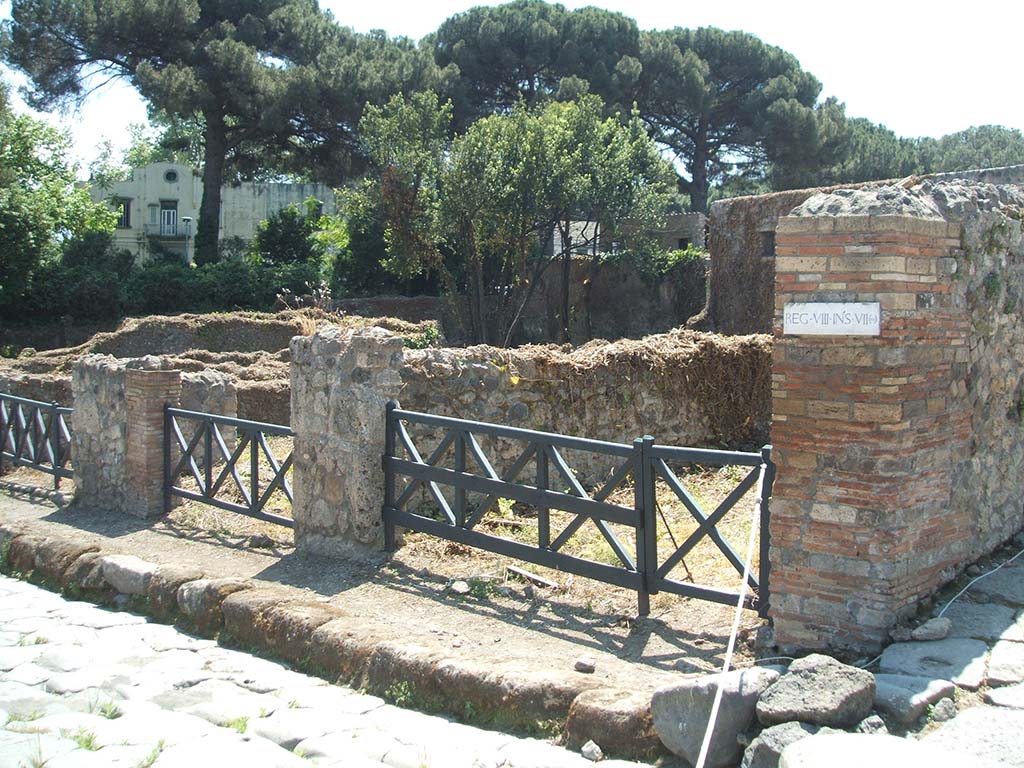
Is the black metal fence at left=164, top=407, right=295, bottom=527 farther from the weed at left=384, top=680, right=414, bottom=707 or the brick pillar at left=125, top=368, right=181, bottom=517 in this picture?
the weed at left=384, top=680, right=414, bottom=707

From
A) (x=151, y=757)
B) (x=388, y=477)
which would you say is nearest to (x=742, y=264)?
(x=388, y=477)

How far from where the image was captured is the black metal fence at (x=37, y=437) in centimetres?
1057

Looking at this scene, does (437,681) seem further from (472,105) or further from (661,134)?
(661,134)

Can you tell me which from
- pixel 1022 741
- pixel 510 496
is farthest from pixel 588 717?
pixel 510 496

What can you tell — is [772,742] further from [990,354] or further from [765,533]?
[990,354]

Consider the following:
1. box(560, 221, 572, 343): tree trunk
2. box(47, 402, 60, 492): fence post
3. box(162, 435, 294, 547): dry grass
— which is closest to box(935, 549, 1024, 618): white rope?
box(162, 435, 294, 547): dry grass

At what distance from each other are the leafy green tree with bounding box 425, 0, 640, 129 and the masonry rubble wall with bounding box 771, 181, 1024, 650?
30.1 m

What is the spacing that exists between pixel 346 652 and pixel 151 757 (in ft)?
4.15

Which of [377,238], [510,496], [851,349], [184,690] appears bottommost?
[184,690]

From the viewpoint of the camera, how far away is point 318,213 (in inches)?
1490

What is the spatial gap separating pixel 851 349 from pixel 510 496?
236 centimetres

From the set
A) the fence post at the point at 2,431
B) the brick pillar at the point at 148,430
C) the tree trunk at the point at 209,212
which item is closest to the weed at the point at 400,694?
the brick pillar at the point at 148,430

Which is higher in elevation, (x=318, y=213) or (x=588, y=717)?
(x=318, y=213)

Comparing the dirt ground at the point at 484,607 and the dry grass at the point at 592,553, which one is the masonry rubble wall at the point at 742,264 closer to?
the dry grass at the point at 592,553
